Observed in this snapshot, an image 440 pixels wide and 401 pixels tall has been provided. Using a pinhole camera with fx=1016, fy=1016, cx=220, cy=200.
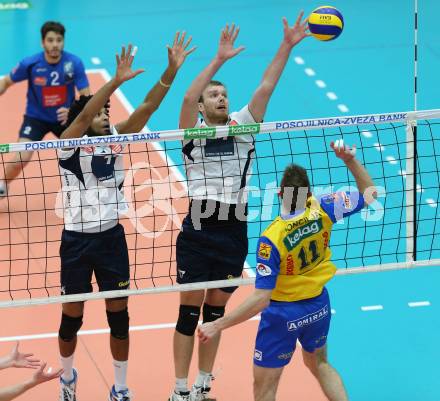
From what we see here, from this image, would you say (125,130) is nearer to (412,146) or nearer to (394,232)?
(412,146)

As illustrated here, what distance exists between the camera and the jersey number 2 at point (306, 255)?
742 cm

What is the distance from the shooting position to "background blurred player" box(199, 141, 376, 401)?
23.9 feet

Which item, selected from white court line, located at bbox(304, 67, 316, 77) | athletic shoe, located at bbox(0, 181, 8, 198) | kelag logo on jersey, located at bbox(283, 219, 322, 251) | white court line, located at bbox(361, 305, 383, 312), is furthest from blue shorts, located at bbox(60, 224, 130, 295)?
white court line, located at bbox(304, 67, 316, 77)

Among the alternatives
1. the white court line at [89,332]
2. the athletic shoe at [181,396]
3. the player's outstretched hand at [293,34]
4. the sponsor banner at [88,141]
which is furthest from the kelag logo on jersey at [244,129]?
the white court line at [89,332]

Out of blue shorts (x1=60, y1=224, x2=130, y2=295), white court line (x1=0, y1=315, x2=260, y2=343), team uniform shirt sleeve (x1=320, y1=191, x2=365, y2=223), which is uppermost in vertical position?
team uniform shirt sleeve (x1=320, y1=191, x2=365, y2=223)

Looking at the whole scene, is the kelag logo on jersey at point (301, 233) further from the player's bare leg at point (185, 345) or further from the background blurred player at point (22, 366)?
the background blurred player at point (22, 366)

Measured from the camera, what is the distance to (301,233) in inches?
291

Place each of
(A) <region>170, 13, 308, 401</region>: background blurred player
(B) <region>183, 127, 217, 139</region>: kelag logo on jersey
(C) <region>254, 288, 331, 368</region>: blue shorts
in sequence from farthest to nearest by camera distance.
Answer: (A) <region>170, 13, 308, 401</region>: background blurred player
(B) <region>183, 127, 217, 139</region>: kelag logo on jersey
(C) <region>254, 288, 331, 368</region>: blue shorts

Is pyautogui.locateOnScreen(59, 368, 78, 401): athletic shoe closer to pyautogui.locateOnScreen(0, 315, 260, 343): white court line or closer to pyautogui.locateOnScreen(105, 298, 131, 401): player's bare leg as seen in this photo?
pyautogui.locateOnScreen(105, 298, 131, 401): player's bare leg

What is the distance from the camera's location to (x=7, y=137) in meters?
14.5

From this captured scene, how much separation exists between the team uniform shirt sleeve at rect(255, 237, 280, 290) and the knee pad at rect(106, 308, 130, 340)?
1514mm

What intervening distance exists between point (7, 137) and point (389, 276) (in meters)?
6.19

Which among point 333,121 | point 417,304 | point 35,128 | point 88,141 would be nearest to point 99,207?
point 88,141

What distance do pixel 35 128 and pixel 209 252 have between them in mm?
5207
